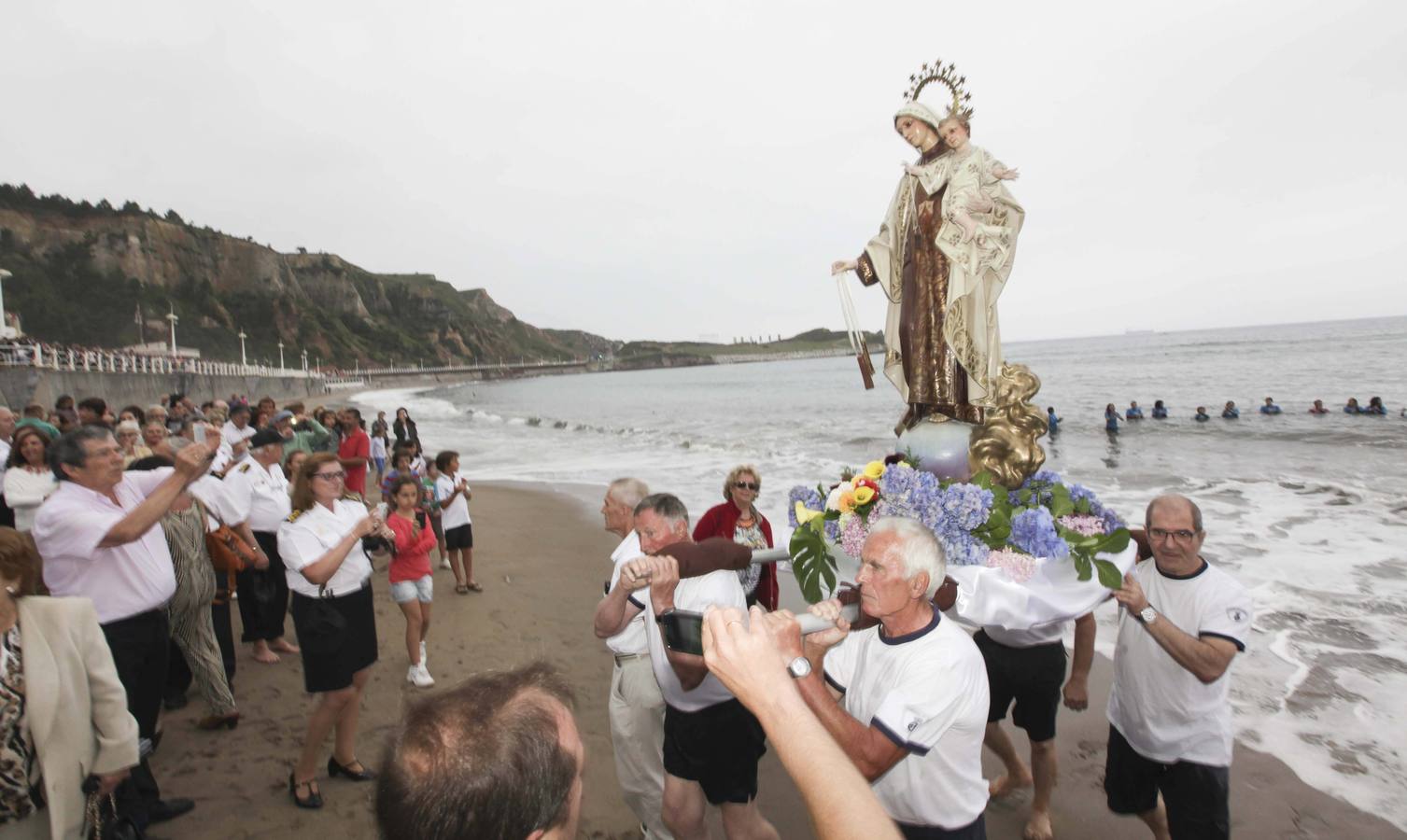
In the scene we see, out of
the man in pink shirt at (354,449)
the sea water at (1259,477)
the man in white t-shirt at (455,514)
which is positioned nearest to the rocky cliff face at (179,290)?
the sea water at (1259,477)

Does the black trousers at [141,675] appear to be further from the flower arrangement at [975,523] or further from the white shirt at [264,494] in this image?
the flower arrangement at [975,523]

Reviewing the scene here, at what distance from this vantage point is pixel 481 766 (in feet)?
4.55

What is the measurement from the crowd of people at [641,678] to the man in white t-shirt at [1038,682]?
0.05ft

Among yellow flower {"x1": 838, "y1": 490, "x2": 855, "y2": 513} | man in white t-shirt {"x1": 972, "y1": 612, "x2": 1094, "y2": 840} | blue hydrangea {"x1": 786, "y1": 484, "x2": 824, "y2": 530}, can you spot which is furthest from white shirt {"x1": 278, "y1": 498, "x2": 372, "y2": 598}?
man in white t-shirt {"x1": 972, "y1": 612, "x2": 1094, "y2": 840}

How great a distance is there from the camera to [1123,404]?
119ft

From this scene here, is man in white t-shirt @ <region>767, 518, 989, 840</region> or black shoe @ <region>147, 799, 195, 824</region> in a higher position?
man in white t-shirt @ <region>767, 518, 989, 840</region>

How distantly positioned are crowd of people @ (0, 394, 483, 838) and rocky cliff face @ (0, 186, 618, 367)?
78.4m

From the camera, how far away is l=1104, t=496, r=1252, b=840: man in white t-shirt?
301cm

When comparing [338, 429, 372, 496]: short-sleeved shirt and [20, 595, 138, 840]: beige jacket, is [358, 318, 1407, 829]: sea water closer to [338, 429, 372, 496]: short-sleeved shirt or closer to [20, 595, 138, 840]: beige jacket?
[338, 429, 372, 496]: short-sleeved shirt

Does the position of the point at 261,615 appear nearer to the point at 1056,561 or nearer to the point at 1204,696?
the point at 1056,561

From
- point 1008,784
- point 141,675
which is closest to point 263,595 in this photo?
point 141,675

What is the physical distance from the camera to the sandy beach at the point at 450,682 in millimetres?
4066

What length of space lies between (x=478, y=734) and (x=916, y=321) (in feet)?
12.5

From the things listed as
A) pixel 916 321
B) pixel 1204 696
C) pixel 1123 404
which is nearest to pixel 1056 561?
pixel 1204 696
